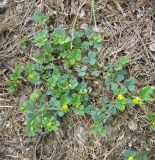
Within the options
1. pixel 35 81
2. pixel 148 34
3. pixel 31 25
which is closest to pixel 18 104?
pixel 35 81

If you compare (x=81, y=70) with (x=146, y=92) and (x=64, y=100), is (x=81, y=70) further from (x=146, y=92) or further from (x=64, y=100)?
(x=146, y=92)

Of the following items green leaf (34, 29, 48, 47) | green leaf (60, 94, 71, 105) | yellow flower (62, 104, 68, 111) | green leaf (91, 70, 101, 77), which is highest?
green leaf (34, 29, 48, 47)

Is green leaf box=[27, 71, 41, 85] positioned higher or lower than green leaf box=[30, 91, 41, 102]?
higher

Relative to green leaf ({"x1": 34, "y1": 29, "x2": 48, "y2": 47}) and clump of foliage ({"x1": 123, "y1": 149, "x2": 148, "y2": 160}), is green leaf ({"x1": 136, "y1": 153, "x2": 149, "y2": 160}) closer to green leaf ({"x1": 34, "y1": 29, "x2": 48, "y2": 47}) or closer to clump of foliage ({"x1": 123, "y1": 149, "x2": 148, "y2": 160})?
clump of foliage ({"x1": 123, "y1": 149, "x2": 148, "y2": 160})

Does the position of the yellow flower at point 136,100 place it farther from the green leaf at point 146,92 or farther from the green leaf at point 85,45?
the green leaf at point 85,45

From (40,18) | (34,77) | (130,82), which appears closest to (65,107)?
(34,77)

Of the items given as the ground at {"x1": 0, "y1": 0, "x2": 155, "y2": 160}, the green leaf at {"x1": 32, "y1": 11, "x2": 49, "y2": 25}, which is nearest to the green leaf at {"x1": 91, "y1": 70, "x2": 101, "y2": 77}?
the ground at {"x1": 0, "y1": 0, "x2": 155, "y2": 160}

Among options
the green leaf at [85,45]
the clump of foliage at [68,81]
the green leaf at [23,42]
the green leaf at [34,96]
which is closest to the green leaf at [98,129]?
the clump of foliage at [68,81]
